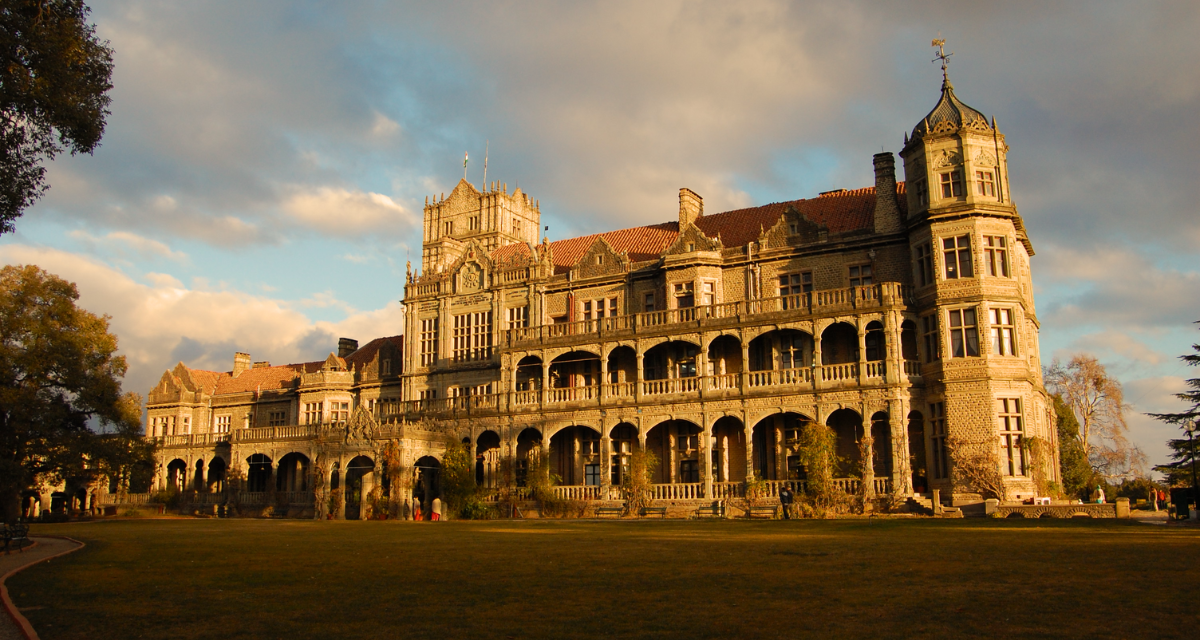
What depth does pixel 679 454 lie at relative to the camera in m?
41.4

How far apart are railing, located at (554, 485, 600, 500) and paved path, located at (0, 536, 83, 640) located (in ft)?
65.1

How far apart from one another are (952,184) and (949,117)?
2.90 metres

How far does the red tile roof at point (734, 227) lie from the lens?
134ft

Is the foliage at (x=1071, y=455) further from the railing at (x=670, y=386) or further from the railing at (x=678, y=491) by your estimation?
the railing at (x=678, y=491)

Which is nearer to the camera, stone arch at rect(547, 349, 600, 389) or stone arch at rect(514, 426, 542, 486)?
stone arch at rect(514, 426, 542, 486)

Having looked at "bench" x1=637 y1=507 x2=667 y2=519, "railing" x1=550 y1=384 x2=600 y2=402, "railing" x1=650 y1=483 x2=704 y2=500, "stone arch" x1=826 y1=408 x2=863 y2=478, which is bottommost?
"bench" x1=637 y1=507 x2=667 y2=519

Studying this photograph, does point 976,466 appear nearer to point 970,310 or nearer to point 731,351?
point 970,310

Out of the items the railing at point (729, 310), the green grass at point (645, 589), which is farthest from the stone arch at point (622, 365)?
the green grass at point (645, 589)

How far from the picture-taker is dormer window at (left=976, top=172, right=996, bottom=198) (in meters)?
36.2

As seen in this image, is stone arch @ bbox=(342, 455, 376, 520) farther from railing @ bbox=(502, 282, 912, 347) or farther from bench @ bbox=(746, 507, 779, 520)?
bench @ bbox=(746, 507, 779, 520)

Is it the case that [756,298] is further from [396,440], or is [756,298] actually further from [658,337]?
[396,440]

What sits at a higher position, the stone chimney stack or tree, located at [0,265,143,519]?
the stone chimney stack

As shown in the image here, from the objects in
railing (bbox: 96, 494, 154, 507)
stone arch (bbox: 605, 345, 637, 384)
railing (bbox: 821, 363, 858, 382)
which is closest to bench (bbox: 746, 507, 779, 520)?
railing (bbox: 821, 363, 858, 382)

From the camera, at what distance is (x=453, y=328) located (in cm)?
5012
